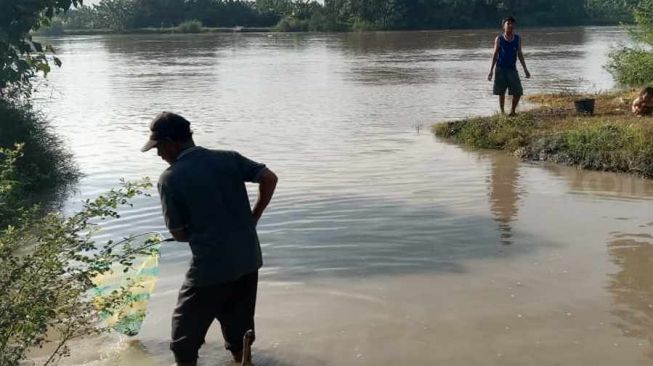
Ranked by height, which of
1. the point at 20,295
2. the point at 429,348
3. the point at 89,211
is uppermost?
the point at 89,211

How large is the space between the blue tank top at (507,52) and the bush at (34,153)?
6.57 m

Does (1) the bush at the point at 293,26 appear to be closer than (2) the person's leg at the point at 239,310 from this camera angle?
No

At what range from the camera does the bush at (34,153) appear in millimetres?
9094

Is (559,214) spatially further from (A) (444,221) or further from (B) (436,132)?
(B) (436,132)

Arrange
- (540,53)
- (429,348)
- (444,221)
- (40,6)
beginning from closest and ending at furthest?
(429,348)
(444,221)
(40,6)
(540,53)

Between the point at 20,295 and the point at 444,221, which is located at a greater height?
the point at 20,295

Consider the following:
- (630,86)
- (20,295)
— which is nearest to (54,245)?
(20,295)

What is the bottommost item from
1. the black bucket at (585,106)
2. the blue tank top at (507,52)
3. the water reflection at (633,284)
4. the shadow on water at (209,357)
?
the shadow on water at (209,357)

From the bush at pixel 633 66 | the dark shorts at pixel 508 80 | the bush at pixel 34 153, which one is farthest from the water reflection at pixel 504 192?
the bush at pixel 633 66

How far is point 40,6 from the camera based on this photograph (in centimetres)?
866

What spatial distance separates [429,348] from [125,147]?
28.2 ft

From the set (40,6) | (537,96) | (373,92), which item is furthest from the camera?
(373,92)

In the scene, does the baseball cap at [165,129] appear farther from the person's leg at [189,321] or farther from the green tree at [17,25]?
the green tree at [17,25]

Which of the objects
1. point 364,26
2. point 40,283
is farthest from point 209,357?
point 364,26
